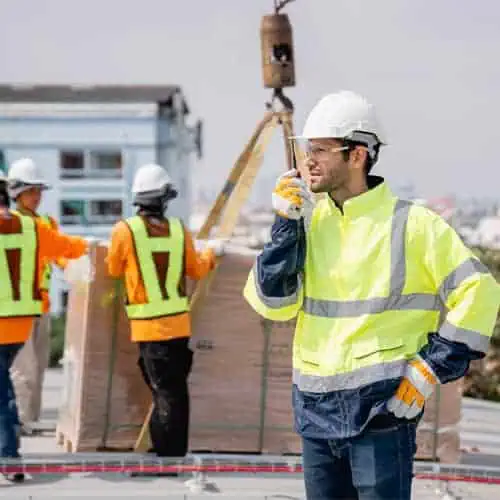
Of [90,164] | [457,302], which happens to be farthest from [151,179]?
[90,164]

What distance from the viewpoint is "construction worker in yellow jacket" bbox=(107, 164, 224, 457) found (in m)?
6.32

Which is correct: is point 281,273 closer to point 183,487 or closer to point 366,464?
point 366,464

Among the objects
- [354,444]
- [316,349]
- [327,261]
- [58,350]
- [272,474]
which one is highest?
[327,261]

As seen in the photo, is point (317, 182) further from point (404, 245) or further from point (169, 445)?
point (169, 445)

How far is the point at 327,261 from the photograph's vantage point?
→ 3652 millimetres

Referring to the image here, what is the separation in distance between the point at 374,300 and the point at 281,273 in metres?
0.28

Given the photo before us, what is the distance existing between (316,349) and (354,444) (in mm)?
303

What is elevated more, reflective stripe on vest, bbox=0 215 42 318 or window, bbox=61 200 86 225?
reflective stripe on vest, bbox=0 215 42 318

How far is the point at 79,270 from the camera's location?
6867mm

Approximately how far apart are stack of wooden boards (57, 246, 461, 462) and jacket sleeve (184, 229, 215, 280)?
0.21 m

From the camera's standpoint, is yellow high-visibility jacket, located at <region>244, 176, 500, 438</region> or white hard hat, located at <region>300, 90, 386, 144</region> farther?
white hard hat, located at <region>300, 90, 386, 144</region>

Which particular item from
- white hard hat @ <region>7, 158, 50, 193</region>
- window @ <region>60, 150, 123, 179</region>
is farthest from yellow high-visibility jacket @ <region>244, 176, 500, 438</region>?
window @ <region>60, 150, 123, 179</region>

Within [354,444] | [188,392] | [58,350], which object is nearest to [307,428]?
[354,444]

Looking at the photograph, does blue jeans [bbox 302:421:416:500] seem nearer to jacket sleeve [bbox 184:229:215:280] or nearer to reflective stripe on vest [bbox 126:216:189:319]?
reflective stripe on vest [bbox 126:216:189:319]
